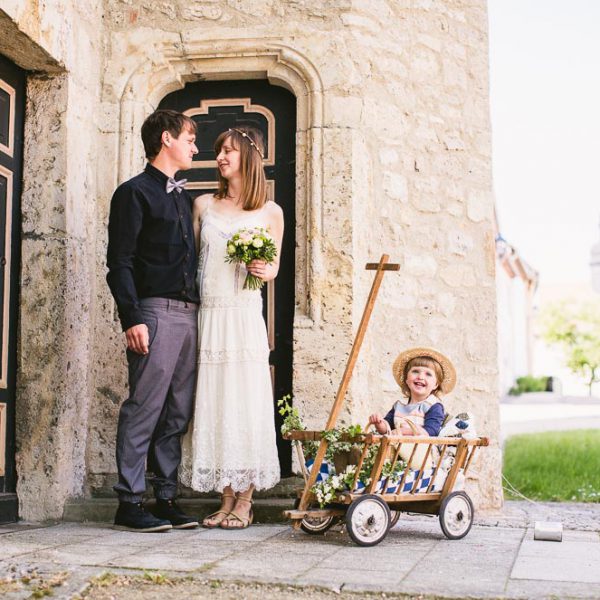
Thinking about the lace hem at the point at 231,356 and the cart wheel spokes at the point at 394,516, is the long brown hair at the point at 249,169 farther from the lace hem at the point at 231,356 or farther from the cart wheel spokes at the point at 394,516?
the cart wheel spokes at the point at 394,516

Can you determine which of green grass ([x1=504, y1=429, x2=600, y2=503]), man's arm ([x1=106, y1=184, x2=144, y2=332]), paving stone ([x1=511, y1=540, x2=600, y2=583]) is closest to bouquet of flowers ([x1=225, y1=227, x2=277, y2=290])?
man's arm ([x1=106, y1=184, x2=144, y2=332])

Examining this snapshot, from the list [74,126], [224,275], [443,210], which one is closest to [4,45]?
[74,126]

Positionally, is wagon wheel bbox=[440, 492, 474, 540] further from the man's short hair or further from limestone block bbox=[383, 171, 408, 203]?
the man's short hair

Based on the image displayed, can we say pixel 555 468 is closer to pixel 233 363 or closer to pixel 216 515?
pixel 216 515

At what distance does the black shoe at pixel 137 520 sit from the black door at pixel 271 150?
1148mm

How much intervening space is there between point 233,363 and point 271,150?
5.33ft

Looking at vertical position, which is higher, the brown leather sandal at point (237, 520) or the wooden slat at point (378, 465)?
the wooden slat at point (378, 465)

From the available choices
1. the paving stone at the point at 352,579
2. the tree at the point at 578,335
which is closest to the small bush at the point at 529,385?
the tree at the point at 578,335

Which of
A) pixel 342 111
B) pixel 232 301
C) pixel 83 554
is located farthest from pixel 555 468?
pixel 83 554

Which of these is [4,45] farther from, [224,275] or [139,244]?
[224,275]

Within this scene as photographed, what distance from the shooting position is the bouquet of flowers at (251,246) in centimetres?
476

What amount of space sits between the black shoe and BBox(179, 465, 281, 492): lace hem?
27 cm

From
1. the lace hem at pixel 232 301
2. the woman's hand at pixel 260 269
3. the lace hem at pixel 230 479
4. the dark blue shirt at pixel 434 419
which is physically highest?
the woman's hand at pixel 260 269

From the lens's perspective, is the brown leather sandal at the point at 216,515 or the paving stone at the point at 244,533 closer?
the paving stone at the point at 244,533
